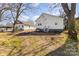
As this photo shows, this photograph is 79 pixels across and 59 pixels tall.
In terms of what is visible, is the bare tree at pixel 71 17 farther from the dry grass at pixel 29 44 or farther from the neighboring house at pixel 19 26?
the neighboring house at pixel 19 26

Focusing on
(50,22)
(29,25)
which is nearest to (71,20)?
(50,22)

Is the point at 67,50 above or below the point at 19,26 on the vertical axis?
below

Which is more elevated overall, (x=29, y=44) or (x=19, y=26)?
(x=19, y=26)

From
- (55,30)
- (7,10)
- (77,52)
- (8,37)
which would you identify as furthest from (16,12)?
(77,52)

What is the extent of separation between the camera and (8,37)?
2215 mm

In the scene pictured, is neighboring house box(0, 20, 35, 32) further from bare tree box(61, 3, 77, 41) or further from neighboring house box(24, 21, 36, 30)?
bare tree box(61, 3, 77, 41)

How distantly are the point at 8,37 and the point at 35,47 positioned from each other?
0.81 feet

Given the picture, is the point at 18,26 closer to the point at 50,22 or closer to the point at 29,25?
the point at 29,25

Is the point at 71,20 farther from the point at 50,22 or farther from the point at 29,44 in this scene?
the point at 29,44

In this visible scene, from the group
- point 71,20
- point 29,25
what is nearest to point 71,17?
point 71,20

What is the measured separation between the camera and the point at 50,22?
220 centimetres

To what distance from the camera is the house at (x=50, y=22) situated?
7.18ft

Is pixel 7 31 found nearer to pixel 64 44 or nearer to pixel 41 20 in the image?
pixel 41 20

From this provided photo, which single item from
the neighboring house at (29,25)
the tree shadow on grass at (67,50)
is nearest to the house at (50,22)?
the neighboring house at (29,25)
